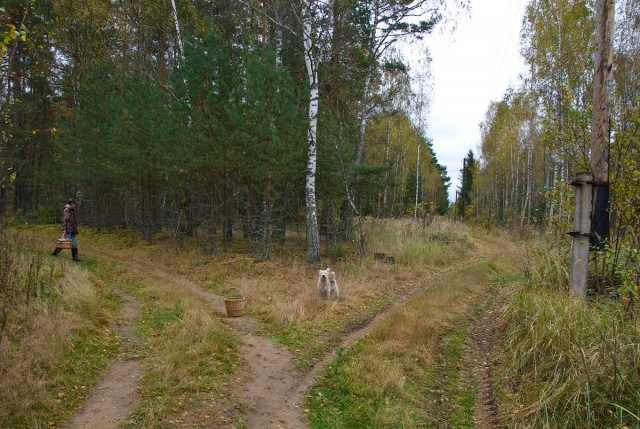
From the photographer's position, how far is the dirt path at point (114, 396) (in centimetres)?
392

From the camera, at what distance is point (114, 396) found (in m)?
4.44

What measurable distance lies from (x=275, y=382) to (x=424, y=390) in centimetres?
187

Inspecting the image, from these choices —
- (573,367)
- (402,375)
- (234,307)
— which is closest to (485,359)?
(402,375)

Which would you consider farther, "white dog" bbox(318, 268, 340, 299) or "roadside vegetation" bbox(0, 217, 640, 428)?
"white dog" bbox(318, 268, 340, 299)

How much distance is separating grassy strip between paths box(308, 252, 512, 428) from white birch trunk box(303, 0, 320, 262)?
207 inches

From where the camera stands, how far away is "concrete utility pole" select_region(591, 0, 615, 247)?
6.66m

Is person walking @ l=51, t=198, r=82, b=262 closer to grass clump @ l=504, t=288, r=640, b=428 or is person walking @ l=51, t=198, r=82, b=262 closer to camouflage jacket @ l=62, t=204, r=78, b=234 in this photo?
camouflage jacket @ l=62, t=204, r=78, b=234

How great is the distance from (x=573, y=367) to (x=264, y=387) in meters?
3.45

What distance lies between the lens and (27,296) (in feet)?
19.6

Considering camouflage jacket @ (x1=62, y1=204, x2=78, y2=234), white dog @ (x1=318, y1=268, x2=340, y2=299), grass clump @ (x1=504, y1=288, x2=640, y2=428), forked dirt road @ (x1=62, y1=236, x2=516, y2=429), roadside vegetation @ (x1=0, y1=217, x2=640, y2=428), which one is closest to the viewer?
grass clump @ (x1=504, y1=288, x2=640, y2=428)

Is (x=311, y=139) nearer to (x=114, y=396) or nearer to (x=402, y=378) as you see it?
(x=402, y=378)

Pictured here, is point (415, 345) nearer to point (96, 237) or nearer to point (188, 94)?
point (188, 94)

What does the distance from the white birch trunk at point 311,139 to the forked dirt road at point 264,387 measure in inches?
228

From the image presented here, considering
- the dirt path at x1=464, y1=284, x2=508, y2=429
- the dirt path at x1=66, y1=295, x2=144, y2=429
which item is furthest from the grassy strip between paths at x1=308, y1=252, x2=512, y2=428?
the dirt path at x1=66, y1=295, x2=144, y2=429
